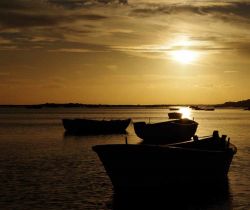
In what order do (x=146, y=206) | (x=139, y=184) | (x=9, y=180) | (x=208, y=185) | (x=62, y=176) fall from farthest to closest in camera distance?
1. (x=62, y=176)
2. (x=9, y=180)
3. (x=208, y=185)
4. (x=139, y=184)
5. (x=146, y=206)

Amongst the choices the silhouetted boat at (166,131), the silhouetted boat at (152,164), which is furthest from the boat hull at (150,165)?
the silhouetted boat at (166,131)

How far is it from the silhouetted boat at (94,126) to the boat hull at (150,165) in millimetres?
53511

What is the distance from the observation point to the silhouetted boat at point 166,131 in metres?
54.2

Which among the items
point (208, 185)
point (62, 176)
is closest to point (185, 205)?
point (208, 185)

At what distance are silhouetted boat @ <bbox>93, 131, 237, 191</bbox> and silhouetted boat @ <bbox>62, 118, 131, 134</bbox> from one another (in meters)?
53.3

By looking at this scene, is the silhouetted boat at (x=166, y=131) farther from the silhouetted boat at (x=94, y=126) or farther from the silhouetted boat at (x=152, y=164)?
the silhouetted boat at (x=152, y=164)

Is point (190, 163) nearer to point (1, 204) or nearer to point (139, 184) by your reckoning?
point (139, 184)

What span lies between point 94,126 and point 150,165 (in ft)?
180

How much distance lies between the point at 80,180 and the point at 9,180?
4.15 metres

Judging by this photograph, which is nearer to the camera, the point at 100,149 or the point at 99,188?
the point at 100,149

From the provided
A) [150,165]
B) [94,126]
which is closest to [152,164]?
[150,165]

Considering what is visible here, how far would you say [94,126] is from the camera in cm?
7669

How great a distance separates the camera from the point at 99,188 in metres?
24.8

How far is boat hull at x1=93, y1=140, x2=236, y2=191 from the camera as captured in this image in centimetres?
2186
